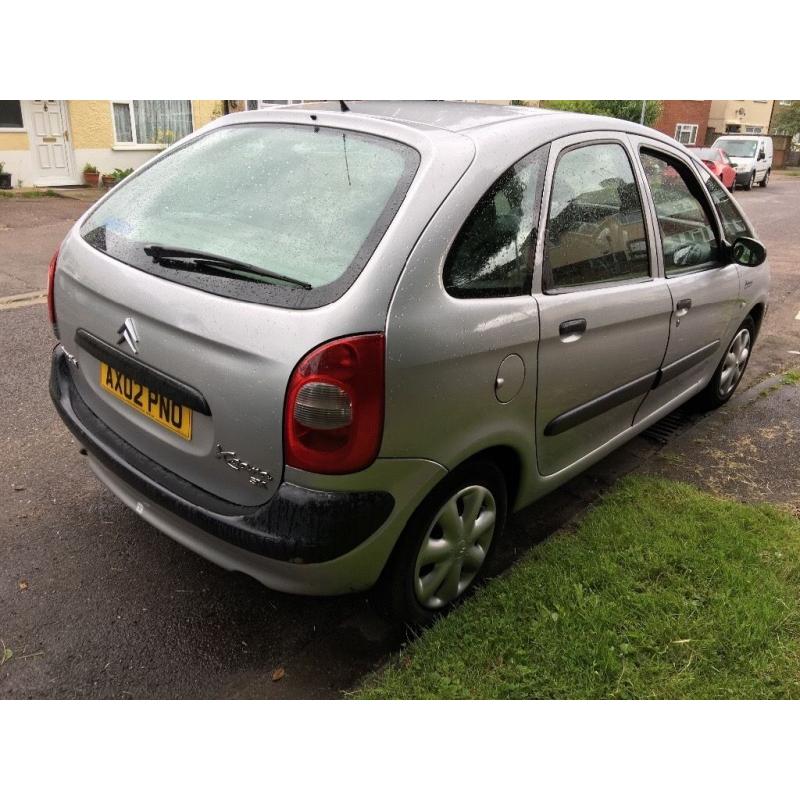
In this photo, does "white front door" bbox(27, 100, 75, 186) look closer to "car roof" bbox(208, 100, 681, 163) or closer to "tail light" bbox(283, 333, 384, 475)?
"car roof" bbox(208, 100, 681, 163)

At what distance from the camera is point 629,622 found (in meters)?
2.71

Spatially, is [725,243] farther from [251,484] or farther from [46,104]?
[46,104]

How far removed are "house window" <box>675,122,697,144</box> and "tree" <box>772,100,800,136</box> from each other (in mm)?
5694

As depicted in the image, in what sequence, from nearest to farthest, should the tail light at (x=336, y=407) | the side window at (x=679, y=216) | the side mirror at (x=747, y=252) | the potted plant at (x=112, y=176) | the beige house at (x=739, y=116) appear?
the tail light at (x=336, y=407), the side window at (x=679, y=216), the side mirror at (x=747, y=252), the potted plant at (x=112, y=176), the beige house at (x=739, y=116)

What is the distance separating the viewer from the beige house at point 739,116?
39.4m

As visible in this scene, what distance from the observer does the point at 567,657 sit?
2.52m

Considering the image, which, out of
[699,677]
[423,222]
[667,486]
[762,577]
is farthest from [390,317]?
[667,486]

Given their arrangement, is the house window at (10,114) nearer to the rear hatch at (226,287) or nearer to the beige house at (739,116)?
the rear hatch at (226,287)

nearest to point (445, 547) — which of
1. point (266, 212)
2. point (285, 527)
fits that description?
point (285, 527)

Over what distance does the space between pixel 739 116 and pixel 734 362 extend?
4104 cm

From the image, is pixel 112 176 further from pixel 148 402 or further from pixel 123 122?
pixel 148 402

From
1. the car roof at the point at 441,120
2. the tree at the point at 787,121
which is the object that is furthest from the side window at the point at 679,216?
the tree at the point at 787,121

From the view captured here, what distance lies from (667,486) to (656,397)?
45cm

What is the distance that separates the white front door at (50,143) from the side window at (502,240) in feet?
47.5
